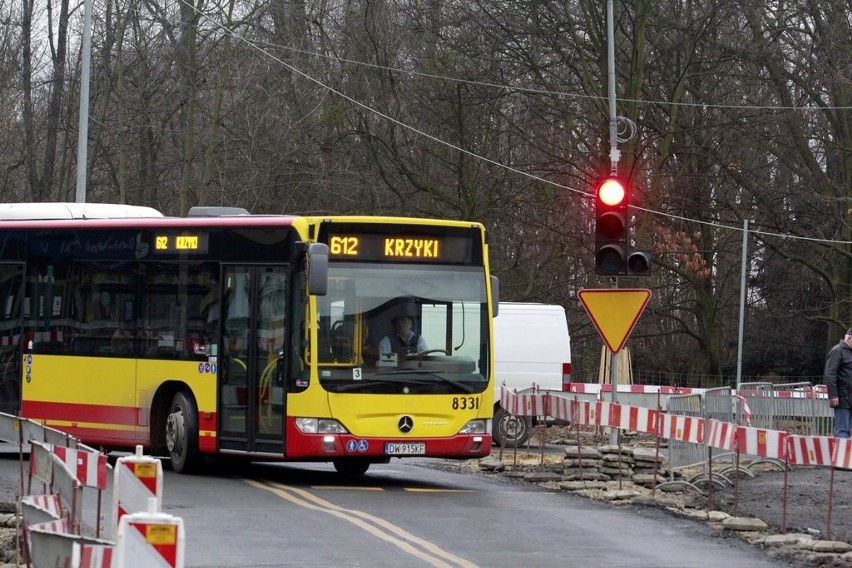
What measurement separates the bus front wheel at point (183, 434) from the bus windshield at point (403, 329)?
1.88 m

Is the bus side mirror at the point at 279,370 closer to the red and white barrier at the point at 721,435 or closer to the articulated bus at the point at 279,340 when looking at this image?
the articulated bus at the point at 279,340

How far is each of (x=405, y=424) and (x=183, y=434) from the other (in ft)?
8.41

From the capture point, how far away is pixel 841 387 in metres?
21.6

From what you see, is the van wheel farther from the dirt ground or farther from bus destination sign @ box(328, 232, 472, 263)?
bus destination sign @ box(328, 232, 472, 263)

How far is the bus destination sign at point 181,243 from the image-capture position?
1770cm

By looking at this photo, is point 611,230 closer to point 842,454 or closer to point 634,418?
point 634,418

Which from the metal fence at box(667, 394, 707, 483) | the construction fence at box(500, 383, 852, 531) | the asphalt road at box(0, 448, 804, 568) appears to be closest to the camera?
the asphalt road at box(0, 448, 804, 568)

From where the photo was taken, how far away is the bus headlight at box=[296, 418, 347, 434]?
16172 millimetres

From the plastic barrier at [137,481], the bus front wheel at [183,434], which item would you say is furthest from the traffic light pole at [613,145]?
the plastic barrier at [137,481]

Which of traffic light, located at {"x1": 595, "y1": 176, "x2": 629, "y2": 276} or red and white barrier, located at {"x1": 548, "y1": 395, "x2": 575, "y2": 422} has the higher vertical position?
traffic light, located at {"x1": 595, "y1": 176, "x2": 629, "y2": 276}

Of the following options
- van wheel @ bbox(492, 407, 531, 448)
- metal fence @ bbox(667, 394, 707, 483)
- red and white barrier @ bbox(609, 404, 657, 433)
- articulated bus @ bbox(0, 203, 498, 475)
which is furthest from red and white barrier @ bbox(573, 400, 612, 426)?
van wheel @ bbox(492, 407, 531, 448)

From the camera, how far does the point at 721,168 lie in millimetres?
38312

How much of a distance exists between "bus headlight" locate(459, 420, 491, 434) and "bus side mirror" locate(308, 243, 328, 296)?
7.35 ft

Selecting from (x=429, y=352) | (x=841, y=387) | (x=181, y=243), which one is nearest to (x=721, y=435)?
(x=429, y=352)
